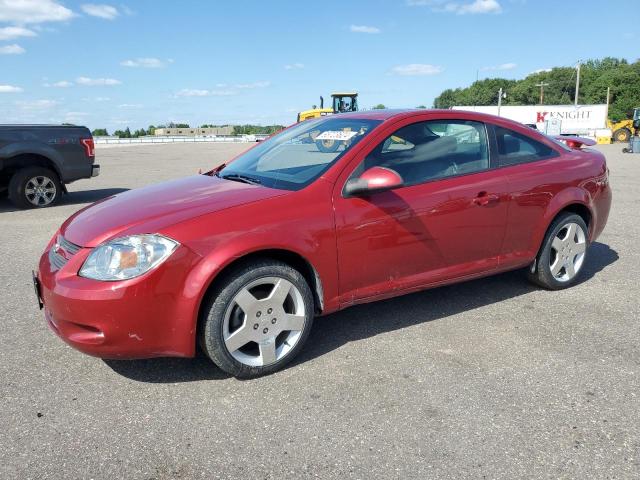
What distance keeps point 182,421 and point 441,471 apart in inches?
51.0

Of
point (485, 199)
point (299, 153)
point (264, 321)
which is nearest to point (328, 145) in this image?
point (299, 153)

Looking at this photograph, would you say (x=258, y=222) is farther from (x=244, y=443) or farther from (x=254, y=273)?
(x=244, y=443)

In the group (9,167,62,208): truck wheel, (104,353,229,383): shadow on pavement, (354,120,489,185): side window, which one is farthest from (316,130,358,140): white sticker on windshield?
(9,167,62,208): truck wheel

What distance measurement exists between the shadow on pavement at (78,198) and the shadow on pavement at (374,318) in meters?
7.61

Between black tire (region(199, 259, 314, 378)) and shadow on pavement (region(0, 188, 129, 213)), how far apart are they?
8.11 m

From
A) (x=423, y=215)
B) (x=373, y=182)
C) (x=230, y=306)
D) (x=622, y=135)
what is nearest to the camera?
(x=230, y=306)

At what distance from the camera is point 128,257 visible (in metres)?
2.80

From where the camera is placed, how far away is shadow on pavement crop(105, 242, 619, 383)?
3232 millimetres

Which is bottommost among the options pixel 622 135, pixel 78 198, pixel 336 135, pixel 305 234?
pixel 78 198

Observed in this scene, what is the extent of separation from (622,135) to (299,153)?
39832 millimetres

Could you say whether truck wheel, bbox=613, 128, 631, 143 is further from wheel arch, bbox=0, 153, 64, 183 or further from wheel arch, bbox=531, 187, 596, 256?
wheel arch, bbox=0, 153, 64, 183

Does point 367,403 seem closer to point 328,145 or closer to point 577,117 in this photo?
point 328,145

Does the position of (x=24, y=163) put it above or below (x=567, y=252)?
above

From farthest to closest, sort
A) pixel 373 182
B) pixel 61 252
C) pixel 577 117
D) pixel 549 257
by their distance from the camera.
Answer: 1. pixel 577 117
2. pixel 549 257
3. pixel 373 182
4. pixel 61 252
